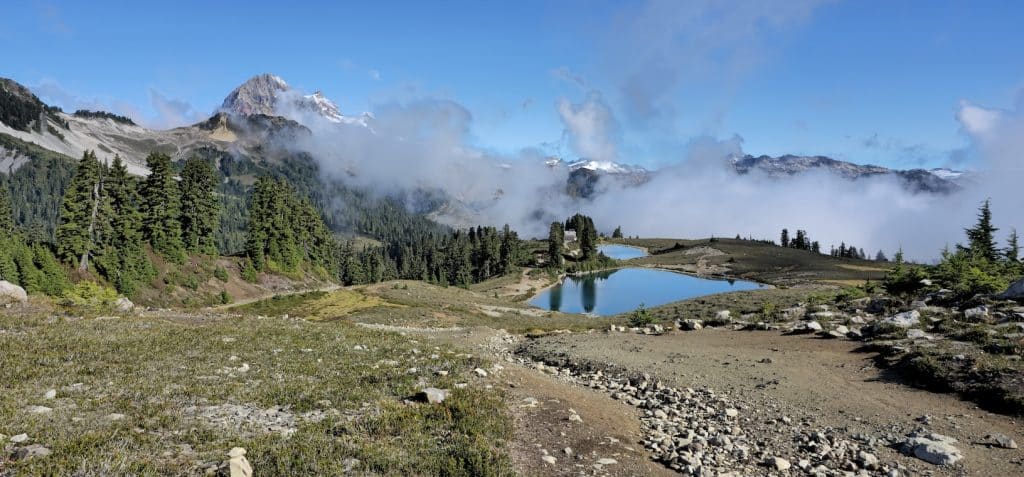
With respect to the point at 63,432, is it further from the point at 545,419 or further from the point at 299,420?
the point at 545,419

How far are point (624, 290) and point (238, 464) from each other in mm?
138217

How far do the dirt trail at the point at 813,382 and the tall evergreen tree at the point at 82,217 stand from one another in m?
61.9

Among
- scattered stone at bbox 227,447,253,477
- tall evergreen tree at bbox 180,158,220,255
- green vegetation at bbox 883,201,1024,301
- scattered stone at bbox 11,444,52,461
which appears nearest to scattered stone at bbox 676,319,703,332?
green vegetation at bbox 883,201,1024,301

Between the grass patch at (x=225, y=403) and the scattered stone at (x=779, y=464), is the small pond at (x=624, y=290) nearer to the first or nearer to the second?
the grass patch at (x=225, y=403)

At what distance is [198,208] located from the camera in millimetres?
80000

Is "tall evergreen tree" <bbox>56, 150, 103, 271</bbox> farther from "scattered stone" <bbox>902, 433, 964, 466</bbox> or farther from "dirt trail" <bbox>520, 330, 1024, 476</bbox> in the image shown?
"scattered stone" <bbox>902, 433, 964, 466</bbox>

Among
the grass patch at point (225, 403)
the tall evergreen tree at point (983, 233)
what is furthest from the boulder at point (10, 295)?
the tall evergreen tree at point (983, 233)

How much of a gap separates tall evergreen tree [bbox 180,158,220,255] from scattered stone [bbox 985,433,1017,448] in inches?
3558

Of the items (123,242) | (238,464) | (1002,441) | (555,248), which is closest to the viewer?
(238,464)

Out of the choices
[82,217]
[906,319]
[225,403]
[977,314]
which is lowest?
[225,403]

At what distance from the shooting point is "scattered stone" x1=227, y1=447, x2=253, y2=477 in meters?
8.77

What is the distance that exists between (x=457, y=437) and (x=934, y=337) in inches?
890

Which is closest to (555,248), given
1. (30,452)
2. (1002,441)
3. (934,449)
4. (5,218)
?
(5,218)

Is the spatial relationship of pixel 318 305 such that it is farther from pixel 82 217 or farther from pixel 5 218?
pixel 5 218
